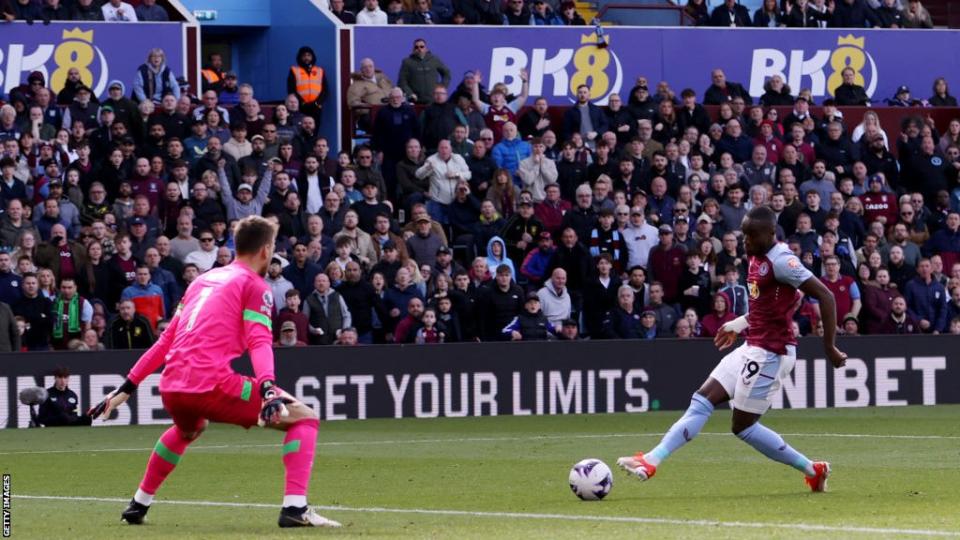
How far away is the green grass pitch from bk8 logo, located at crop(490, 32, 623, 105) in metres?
9.89

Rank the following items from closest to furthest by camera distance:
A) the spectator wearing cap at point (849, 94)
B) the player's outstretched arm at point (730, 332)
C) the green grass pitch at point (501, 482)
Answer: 1. the green grass pitch at point (501, 482)
2. the player's outstretched arm at point (730, 332)
3. the spectator wearing cap at point (849, 94)

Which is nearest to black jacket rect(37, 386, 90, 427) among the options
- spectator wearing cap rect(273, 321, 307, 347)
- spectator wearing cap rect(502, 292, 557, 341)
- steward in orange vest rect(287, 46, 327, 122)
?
spectator wearing cap rect(273, 321, 307, 347)

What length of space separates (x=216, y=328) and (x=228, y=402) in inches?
15.8

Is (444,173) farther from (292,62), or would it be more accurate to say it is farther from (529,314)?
(292,62)

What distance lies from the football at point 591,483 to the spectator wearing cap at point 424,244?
1236cm

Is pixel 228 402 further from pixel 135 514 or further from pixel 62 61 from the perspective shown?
pixel 62 61

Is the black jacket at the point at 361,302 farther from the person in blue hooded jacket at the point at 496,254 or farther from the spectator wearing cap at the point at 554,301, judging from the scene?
the spectator wearing cap at the point at 554,301

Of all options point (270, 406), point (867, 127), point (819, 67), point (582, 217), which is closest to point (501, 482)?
point (270, 406)

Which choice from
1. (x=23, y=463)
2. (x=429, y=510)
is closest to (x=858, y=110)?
(x=23, y=463)

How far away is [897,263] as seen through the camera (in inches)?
1032

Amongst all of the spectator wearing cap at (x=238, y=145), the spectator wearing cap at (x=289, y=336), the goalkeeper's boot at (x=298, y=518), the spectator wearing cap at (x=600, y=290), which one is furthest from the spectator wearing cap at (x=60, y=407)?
the goalkeeper's boot at (x=298, y=518)

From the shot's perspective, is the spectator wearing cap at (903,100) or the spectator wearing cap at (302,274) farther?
the spectator wearing cap at (903,100)

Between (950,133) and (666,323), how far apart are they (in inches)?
306

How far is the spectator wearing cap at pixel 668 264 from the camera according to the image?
2472 cm
